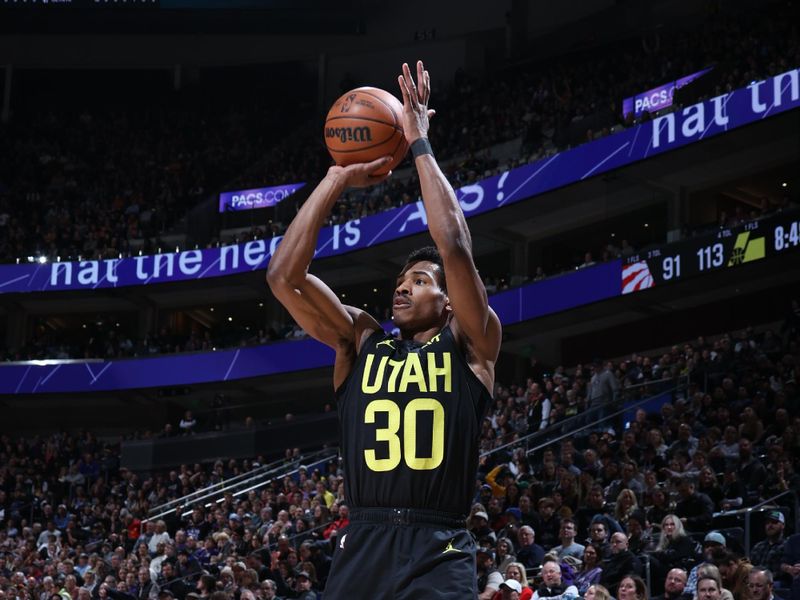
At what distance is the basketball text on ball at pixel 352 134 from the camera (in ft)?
14.4

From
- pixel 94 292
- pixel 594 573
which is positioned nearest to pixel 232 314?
pixel 94 292

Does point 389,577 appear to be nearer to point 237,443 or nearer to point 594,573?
point 594,573

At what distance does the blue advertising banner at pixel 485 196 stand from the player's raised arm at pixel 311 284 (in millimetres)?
17194

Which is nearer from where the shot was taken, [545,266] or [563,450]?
[563,450]

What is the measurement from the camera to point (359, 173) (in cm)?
422

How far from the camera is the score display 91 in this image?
1945 cm

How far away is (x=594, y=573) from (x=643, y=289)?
12.6 metres

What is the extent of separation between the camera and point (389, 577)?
361 cm

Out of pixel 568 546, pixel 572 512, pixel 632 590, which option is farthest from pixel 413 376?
pixel 572 512

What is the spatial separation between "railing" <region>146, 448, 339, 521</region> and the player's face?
1792 cm

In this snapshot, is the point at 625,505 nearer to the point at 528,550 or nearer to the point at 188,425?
the point at 528,550

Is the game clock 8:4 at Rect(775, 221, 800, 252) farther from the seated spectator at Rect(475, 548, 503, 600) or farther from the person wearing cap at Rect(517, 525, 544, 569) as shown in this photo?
the seated spectator at Rect(475, 548, 503, 600)

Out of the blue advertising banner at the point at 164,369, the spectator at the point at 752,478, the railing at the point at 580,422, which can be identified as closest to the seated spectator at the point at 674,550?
the spectator at the point at 752,478

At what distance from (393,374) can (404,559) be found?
610mm
